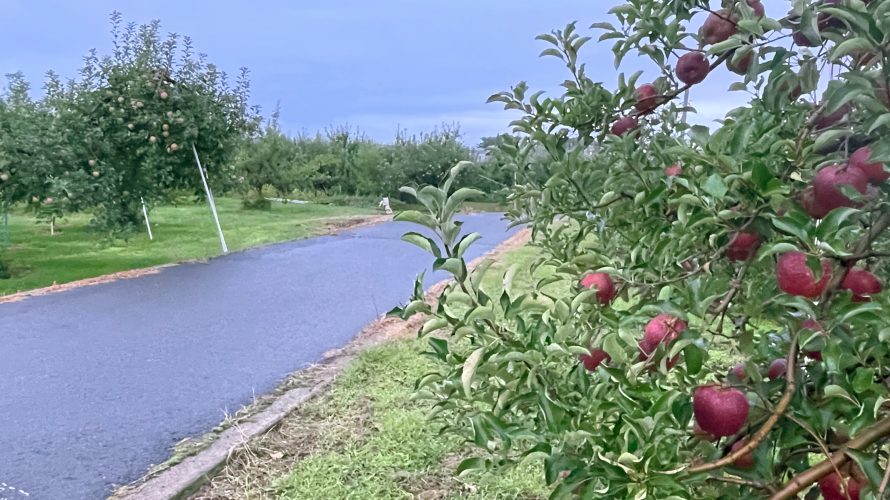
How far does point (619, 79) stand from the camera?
1.46 meters

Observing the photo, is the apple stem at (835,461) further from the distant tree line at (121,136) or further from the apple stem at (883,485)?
the distant tree line at (121,136)

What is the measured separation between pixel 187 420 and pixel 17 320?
11.9 feet

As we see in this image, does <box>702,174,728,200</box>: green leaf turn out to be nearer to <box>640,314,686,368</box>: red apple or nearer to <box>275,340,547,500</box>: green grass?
<box>640,314,686,368</box>: red apple

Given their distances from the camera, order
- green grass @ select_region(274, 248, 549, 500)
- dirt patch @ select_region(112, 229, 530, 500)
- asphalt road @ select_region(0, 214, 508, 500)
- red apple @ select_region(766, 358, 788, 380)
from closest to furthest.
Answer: red apple @ select_region(766, 358, 788, 380) → green grass @ select_region(274, 248, 549, 500) → dirt patch @ select_region(112, 229, 530, 500) → asphalt road @ select_region(0, 214, 508, 500)

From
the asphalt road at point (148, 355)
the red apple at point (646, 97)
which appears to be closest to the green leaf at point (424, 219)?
the red apple at point (646, 97)

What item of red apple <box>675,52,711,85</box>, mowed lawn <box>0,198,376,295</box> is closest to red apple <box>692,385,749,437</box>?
red apple <box>675,52,711,85</box>

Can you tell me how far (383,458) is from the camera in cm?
283

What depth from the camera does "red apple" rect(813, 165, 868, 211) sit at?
90cm

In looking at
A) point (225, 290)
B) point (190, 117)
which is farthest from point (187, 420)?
point (190, 117)

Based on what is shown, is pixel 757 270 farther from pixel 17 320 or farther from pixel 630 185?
pixel 17 320

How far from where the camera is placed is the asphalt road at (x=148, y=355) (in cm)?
316

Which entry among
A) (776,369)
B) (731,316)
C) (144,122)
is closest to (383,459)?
(731,316)

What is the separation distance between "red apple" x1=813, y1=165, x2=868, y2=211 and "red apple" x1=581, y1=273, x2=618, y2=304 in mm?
342

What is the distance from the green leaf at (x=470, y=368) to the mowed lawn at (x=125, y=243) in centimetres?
849
